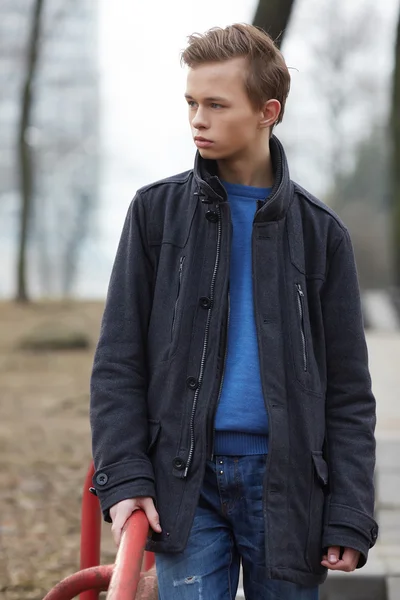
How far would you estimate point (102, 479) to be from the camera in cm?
249

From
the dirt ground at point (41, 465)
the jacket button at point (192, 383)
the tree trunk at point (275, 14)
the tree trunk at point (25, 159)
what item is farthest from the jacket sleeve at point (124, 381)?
the tree trunk at point (25, 159)

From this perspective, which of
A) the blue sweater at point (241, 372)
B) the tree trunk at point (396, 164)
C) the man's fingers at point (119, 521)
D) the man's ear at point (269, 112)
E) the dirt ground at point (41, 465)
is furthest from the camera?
the tree trunk at point (396, 164)

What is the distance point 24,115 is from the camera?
73.8 feet

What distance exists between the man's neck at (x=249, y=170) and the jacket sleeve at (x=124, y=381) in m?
0.22

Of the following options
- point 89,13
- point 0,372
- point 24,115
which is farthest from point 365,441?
point 89,13

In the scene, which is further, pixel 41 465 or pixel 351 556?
pixel 41 465

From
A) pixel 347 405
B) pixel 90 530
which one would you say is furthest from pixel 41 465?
pixel 347 405

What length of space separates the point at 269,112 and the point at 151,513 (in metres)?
0.96

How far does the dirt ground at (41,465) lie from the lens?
219 inches

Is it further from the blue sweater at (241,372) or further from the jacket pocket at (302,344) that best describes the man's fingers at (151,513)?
the jacket pocket at (302,344)

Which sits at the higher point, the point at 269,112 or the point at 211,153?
the point at 269,112

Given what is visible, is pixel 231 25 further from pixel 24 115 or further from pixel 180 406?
pixel 24 115

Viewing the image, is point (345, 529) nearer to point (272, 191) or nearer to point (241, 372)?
point (241, 372)

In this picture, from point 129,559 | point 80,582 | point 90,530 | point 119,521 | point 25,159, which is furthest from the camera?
point 25,159
